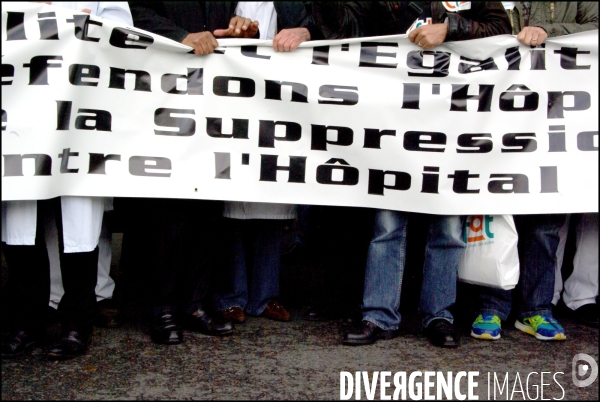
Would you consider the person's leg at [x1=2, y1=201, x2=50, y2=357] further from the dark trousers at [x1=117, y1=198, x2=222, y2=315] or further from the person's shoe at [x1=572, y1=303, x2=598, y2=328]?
the person's shoe at [x1=572, y1=303, x2=598, y2=328]

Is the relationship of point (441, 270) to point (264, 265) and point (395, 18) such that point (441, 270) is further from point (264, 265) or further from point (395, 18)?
point (395, 18)

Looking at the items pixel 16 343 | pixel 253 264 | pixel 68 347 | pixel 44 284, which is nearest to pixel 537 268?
pixel 253 264

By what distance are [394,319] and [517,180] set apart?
1.01m

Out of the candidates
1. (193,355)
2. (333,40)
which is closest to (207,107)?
(333,40)

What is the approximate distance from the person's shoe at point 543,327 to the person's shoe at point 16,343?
2.66 meters

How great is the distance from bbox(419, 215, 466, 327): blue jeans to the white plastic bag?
0.17 feet

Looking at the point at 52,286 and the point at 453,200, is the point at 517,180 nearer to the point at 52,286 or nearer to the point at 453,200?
the point at 453,200

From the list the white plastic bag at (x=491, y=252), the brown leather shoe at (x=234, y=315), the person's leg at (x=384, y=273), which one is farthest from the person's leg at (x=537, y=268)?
the brown leather shoe at (x=234, y=315)

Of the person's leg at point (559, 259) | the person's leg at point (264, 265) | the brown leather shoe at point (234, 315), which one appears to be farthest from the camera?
the person's leg at point (559, 259)

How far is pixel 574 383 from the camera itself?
3.69 meters

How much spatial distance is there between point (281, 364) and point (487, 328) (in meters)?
1.20

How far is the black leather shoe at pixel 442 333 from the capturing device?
421 cm

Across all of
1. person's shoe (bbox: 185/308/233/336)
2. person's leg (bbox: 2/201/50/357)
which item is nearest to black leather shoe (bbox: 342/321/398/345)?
person's shoe (bbox: 185/308/233/336)

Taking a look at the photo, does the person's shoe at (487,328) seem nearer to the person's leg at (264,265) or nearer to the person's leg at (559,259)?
the person's leg at (559,259)
